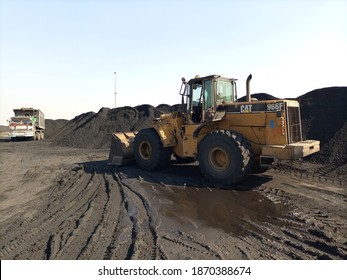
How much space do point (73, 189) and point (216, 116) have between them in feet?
14.0

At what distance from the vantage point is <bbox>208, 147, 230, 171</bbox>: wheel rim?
8.09 metres

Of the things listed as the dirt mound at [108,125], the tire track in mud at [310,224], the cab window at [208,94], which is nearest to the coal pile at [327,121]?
the tire track in mud at [310,224]

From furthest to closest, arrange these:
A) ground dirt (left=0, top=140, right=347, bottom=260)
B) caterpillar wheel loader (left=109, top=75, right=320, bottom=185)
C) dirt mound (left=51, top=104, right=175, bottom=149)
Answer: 1. dirt mound (left=51, top=104, right=175, bottom=149)
2. caterpillar wheel loader (left=109, top=75, right=320, bottom=185)
3. ground dirt (left=0, top=140, right=347, bottom=260)

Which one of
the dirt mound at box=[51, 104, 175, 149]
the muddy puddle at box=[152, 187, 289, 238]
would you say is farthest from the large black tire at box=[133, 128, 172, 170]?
the dirt mound at box=[51, 104, 175, 149]

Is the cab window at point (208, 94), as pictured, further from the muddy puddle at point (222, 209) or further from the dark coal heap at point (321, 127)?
the muddy puddle at point (222, 209)

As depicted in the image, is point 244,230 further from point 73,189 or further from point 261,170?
point 73,189

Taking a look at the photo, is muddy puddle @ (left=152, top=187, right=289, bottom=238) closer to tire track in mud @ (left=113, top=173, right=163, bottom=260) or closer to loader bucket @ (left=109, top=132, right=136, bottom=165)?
tire track in mud @ (left=113, top=173, right=163, bottom=260)

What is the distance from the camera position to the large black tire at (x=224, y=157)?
7574 millimetres

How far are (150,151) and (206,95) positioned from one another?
265 centimetres

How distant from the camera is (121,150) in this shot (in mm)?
10875

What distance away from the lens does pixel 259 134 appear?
A: 7.97m

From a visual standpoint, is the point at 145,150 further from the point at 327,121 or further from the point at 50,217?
the point at 327,121

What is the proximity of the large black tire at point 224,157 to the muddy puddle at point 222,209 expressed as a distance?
18.4 inches

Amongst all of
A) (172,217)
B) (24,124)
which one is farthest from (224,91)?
(24,124)
